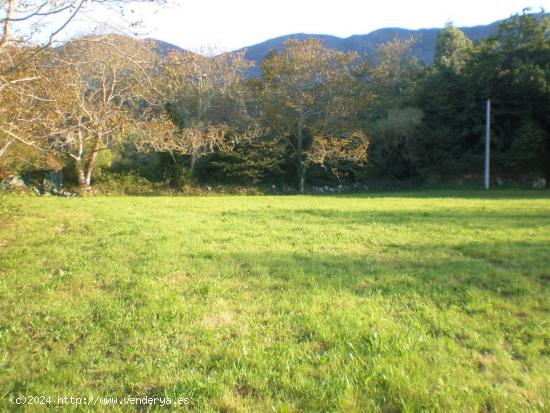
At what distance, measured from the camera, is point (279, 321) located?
15.3 feet

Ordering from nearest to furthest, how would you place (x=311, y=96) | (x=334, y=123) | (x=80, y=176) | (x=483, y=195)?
(x=483, y=195), (x=80, y=176), (x=311, y=96), (x=334, y=123)

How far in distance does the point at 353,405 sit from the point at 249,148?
3027cm

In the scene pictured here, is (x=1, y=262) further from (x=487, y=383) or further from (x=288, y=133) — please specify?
(x=288, y=133)

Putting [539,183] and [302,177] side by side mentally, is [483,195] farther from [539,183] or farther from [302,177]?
[302,177]

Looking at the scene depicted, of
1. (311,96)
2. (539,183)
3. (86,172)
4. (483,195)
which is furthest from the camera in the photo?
(311,96)

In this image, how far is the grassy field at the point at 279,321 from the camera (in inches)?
129

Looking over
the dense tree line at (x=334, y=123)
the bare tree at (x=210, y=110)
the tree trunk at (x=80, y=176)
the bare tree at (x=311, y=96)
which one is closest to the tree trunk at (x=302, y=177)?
the bare tree at (x=311, y=96)

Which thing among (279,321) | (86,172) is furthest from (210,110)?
(279,321)

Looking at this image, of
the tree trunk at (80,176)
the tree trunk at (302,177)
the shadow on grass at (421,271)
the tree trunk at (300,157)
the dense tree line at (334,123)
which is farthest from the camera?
the tree trunk at (302,177)

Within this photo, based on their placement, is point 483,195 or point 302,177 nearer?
point 483,195

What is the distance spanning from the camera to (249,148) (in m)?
32.6

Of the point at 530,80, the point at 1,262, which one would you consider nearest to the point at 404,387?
the point at 1,262

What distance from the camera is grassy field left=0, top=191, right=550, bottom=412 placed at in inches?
129

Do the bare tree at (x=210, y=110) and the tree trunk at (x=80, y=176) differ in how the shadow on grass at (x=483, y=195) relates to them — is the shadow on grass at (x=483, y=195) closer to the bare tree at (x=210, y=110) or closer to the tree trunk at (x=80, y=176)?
the bare tree at (x=210, y=110)
